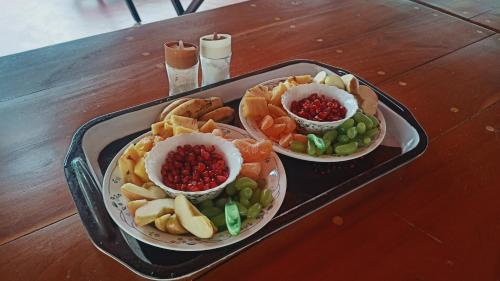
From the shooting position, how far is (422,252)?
637mm

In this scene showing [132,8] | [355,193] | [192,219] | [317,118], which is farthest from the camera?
[132,8]

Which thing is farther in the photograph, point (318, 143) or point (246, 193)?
point (318, 143)

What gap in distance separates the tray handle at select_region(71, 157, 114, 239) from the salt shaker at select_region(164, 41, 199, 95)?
0.29 m

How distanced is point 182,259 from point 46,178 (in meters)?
0.32

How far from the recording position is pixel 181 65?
0.88 m

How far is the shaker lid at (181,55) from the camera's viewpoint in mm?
855

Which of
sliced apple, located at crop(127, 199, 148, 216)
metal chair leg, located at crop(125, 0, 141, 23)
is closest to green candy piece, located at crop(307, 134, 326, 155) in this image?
sliced apple, located at crop(127, 199, 148, 216)

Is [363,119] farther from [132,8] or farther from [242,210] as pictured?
[132,8]

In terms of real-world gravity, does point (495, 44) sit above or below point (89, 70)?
below

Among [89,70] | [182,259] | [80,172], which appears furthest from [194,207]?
[89,70]

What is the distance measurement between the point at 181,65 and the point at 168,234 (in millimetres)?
419

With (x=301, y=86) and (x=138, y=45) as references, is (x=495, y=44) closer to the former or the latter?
(x=301, y=86)

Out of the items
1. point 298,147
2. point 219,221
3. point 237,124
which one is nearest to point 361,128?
point 298,147

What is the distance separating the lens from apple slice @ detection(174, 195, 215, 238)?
571 mm
